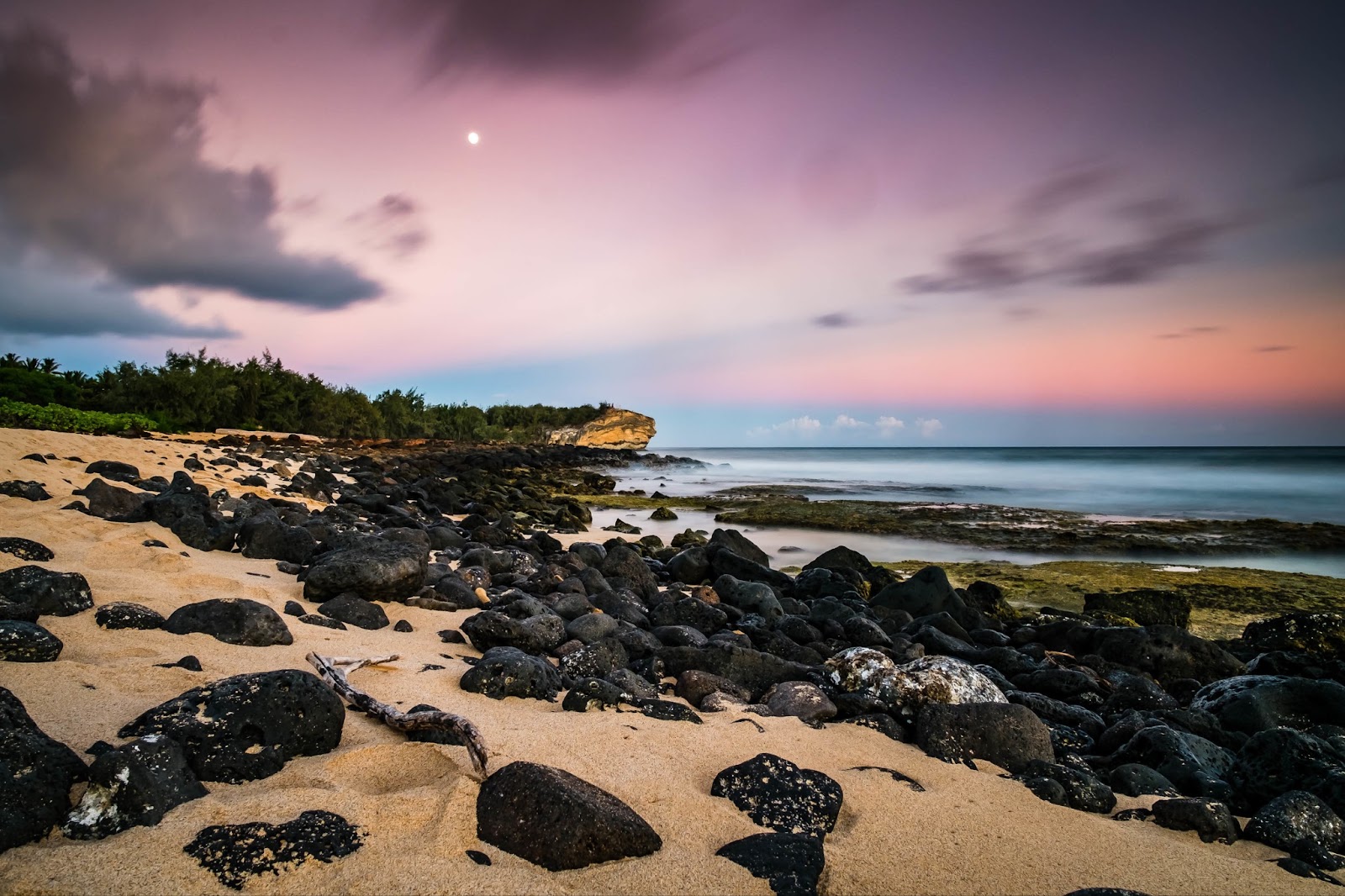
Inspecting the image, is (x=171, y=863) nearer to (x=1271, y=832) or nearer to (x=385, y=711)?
(x=385, y=711)

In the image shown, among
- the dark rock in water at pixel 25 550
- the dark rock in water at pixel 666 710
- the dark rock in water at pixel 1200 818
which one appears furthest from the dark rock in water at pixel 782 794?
the dark rock in water at pixel 25 550

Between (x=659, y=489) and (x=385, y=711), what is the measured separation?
90.1 ft

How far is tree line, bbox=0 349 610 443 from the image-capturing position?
32406 mm

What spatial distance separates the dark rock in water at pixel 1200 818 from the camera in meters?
2.64

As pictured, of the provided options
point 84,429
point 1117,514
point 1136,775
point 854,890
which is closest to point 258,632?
point 854,890

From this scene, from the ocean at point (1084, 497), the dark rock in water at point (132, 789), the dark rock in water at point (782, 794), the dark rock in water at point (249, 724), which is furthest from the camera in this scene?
the ocean at point (1084, 497)

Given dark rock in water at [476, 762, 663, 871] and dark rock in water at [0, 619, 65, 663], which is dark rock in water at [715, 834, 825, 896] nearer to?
dark rock in water at [476, 762, 663, 871]

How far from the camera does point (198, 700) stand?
2.43 meters

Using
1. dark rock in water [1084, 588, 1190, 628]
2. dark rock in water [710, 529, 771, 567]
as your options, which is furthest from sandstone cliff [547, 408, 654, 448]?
dark rock in water [1084, 588, 1190, 628]

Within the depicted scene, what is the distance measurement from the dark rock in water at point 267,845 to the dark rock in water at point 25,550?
3714mm

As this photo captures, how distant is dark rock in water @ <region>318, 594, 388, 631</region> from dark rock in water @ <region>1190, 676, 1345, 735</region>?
6000 millimetres

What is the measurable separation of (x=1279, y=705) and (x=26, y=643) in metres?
7.28

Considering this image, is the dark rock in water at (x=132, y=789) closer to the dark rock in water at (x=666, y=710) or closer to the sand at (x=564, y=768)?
the sand at (x=564, y=768)

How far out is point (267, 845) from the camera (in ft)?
6.03
